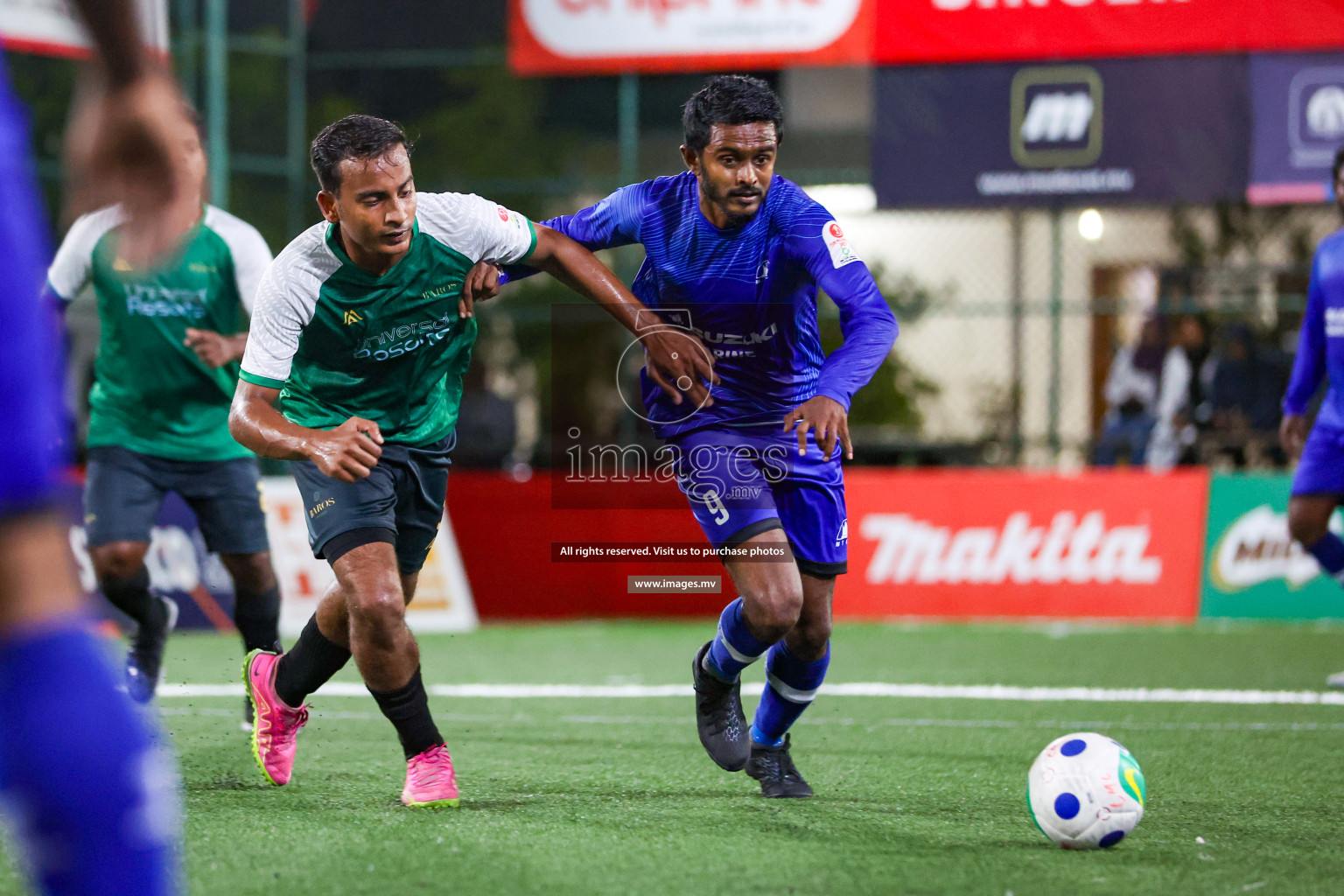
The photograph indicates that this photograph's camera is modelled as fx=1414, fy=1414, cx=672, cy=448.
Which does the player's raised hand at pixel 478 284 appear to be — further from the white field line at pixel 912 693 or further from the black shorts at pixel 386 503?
the white field line at pixel 912 693

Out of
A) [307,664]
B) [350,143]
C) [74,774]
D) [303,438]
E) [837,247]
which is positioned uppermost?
[350,143]

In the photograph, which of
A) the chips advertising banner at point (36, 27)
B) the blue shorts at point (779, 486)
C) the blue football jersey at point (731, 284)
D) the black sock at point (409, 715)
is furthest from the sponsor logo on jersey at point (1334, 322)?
the chips advertising banner at point (36, 27)

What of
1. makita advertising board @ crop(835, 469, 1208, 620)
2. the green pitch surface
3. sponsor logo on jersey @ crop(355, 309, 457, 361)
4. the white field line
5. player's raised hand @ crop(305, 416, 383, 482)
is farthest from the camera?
makita advertising board @ crop(835, 469, 1208, 620)

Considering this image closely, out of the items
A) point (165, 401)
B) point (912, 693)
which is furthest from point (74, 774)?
point (912, 693)

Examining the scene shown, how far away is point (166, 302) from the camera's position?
5.88m

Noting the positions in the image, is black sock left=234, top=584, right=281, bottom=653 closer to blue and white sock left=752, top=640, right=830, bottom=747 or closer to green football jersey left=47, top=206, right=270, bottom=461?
green football jersey left=47, top=206, right=270, bottom=461

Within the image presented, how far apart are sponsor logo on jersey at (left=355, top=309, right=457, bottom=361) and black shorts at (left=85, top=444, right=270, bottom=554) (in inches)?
67.8

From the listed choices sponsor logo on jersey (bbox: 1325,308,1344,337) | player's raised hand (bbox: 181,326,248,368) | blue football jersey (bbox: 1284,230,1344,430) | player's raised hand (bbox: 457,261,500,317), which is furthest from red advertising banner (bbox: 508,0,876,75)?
player's raised hand (bbox: 457,261,500,317)

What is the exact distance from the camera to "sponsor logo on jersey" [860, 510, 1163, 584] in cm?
1009

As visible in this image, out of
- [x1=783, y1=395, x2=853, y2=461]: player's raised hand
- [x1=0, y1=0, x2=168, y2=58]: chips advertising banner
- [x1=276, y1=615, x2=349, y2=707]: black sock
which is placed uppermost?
[x1=0, y1=0, x2=168, y2=58]: chips advertising banner

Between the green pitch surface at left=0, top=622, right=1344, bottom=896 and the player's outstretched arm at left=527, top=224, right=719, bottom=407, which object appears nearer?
the green pitch surface at left=0, top=622, right=1344, bottom=896

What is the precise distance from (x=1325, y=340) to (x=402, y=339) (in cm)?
489

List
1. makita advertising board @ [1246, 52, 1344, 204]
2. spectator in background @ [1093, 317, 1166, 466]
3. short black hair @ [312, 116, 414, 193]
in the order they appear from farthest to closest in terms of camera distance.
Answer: spectator in background @ [1093, 317, 1166, 466]
makita advertising board @ [1246, 52, 1344, 204]
short black hair @ [312, 116, 414, 193]

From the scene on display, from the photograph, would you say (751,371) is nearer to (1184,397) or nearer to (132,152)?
(132,152)
